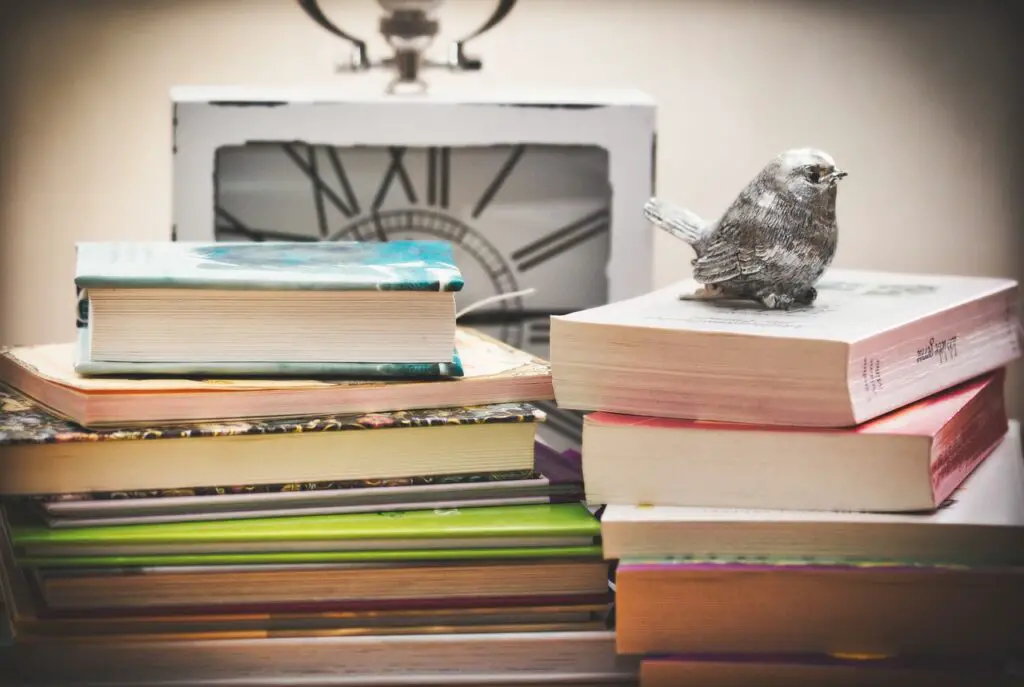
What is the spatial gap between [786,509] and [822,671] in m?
0.08

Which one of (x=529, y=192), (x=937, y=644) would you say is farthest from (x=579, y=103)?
(x=937, y=644)

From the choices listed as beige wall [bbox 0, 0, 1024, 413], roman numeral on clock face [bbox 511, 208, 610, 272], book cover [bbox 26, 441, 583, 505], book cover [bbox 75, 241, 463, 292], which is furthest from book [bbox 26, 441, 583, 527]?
beige wall [bbox 0, 0, 1024, 413]

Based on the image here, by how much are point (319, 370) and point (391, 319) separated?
47 mm

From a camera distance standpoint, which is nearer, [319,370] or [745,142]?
[319,370]

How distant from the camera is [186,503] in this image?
2.04 feet

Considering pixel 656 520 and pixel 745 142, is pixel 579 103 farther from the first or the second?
pixel 656 520

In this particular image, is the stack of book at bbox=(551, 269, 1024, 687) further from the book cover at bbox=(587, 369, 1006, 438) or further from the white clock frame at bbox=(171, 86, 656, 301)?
the white clock frame at bbox=(171, 86, 656, 301)

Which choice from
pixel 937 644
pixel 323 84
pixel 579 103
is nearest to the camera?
pixel 937 644

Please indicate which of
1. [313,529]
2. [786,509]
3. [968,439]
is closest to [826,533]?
[786,509]

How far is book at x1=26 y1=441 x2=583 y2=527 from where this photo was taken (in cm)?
62

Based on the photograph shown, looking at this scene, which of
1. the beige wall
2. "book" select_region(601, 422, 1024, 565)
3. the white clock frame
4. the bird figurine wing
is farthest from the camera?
the beige wall

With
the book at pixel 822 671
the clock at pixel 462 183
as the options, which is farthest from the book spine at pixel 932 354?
the clock at pixel 462 183

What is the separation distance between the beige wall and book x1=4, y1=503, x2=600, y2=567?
0.42 m

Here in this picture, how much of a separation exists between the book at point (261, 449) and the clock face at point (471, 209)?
200 millimetres
